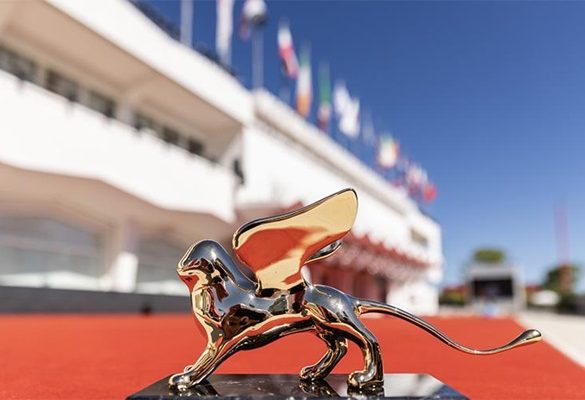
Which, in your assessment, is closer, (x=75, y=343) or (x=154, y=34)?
(x=75, y=343)

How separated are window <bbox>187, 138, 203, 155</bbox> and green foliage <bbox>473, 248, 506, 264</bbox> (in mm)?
47588

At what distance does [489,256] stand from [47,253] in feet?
177

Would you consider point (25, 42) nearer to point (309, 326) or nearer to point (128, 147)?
point (128, 147)

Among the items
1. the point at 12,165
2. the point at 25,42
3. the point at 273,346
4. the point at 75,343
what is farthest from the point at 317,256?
the point at 25,42

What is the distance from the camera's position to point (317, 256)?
1.77m

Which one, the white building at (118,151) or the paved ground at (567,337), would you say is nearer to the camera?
the paved ground at (567,337)

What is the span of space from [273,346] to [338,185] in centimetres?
1738

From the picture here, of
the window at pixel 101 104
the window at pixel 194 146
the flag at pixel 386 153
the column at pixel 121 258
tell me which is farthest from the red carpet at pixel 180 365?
the flag at pixel 386 153

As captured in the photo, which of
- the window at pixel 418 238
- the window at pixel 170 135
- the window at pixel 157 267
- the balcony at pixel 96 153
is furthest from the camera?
the window at pixel 418 238

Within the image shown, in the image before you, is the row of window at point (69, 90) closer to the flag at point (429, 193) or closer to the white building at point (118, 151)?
the white building at point (118, 151)

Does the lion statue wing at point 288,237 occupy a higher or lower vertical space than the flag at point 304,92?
lower

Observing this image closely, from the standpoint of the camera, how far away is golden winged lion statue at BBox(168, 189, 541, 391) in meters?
1.67

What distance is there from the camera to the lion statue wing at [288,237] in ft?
5.59

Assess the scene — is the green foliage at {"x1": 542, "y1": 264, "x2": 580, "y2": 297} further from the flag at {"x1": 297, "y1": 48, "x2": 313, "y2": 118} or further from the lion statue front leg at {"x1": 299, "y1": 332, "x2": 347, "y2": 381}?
the lion statue front leg at {"x1": 299, "y1": 332, "x2": 347, "y2": 381}
